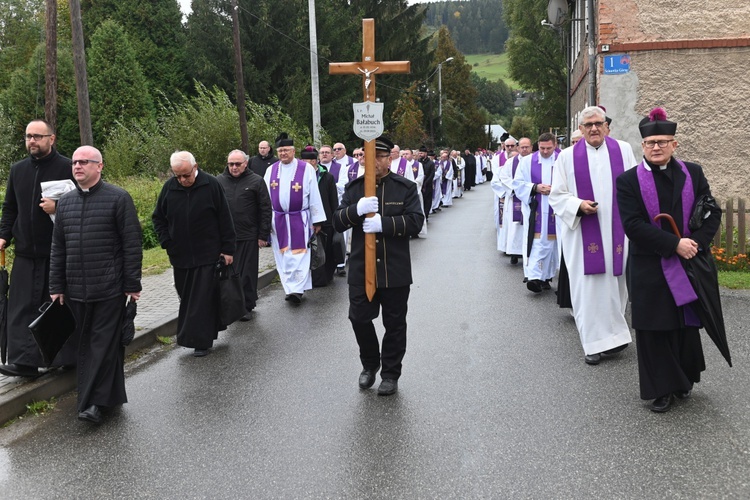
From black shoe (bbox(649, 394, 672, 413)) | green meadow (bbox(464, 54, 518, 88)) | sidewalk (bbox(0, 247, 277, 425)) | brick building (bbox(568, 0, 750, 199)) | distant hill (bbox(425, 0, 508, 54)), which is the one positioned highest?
distant hill (bbox(425, 0, 508, 54))

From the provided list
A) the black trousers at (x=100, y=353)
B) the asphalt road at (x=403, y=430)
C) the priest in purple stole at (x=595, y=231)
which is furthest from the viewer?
the priest in purple stole at (x=595, y=231)

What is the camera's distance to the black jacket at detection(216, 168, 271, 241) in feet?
31.1

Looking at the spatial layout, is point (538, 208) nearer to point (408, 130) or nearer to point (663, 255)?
point (663, 255)

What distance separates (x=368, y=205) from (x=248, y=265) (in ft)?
12.7

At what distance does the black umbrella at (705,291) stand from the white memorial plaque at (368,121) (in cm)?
203

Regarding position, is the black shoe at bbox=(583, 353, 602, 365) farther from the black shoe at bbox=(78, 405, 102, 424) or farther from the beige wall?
the beige wall

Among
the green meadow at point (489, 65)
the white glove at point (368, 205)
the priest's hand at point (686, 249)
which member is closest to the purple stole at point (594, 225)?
the priest's hand at point (686, 249)

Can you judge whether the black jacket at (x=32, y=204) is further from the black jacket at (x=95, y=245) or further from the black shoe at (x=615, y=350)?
the black shoe at (x=615, y=350)

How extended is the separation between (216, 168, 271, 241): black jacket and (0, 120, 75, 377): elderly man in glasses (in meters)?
3.21

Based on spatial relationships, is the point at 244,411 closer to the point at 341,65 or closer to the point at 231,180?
the point at 341,65

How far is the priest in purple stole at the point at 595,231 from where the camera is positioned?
7035 mm

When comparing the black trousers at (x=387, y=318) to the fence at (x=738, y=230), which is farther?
the fence at (x=738, y=230)

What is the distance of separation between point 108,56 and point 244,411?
131 ft

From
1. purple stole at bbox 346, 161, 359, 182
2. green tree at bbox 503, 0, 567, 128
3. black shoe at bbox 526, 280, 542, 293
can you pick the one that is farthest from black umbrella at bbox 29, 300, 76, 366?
green tree at bbox 503, 0, 567, 128
